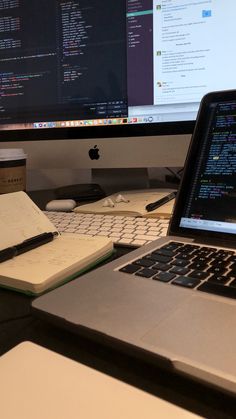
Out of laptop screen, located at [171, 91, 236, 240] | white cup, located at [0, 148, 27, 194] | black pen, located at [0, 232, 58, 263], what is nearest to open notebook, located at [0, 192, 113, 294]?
black pen, located at [0, 232, 58, 263]

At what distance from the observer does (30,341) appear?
0.97 feet

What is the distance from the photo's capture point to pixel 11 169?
80cm

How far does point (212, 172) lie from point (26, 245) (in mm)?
250

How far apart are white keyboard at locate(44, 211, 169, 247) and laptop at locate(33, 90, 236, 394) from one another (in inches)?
2.1

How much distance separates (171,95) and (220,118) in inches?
11.0

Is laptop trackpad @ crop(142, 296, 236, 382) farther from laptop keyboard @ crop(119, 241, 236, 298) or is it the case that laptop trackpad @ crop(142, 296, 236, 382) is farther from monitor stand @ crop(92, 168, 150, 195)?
monitor stand @ crop(92, 168, 150, 195)

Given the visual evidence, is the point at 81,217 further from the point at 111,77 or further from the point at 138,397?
the point at 138,397

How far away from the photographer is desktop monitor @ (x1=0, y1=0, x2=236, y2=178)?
711mm

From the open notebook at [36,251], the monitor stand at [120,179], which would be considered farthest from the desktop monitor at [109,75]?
the open notebook at [36,251]

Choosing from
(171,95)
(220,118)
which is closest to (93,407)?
(220,118)

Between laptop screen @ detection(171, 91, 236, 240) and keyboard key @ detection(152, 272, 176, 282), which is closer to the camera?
keyboard key @ detection(152, 272, 176, 282)

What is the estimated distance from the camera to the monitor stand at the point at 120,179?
0.94m

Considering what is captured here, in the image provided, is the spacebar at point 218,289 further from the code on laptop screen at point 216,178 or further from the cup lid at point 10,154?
the cup lid at point 10,154

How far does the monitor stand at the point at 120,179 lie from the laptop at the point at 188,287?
17.7 inches
